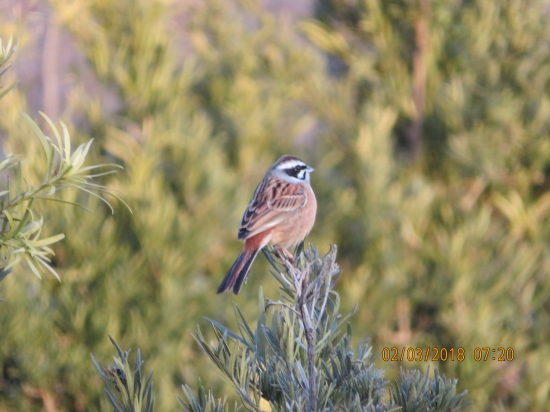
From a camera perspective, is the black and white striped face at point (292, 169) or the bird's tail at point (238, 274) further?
the black and white striped face at point (292, 169)

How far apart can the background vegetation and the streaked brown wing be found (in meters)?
0.74

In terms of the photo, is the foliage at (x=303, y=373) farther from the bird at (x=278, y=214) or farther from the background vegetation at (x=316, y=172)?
the background vegetation at (x=316, y=172)

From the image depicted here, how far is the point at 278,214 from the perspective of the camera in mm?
3617

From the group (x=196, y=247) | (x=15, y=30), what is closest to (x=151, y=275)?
(x=196, y=247)

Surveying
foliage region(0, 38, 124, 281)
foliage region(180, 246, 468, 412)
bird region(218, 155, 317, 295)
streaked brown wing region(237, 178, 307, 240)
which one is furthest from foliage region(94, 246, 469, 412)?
streaked brown wing region(237, 178, 307, 240)

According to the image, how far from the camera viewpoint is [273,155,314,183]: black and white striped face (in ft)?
13.0

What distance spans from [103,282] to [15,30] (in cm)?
162

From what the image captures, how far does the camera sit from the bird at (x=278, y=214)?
3.35m

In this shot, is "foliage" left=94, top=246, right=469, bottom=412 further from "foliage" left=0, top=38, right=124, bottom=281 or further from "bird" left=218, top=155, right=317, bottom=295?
"bird" left=218, top=155, right=317, bottom=295
